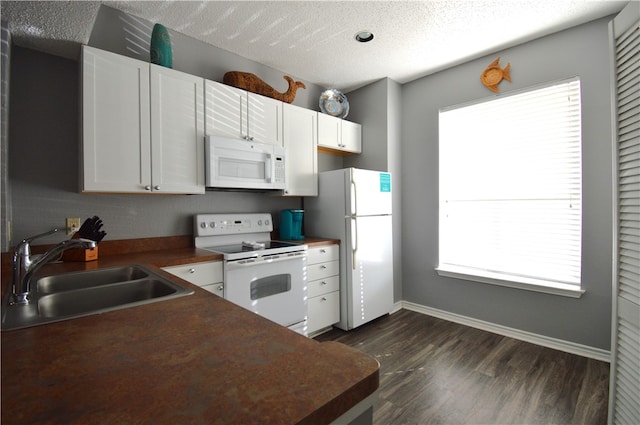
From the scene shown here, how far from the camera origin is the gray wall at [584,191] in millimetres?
2324

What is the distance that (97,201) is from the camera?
7.10 feet

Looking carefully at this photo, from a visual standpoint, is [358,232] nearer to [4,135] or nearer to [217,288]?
[217,288]

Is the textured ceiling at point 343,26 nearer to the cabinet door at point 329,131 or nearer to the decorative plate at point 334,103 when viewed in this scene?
the decorative plate at point 334,103

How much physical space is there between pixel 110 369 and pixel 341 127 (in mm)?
3150

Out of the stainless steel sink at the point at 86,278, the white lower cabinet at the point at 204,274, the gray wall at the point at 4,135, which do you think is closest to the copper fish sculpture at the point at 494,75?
the white lower cabinet at the point at 204,274

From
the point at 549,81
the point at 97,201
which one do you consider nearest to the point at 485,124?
the point at 549,81

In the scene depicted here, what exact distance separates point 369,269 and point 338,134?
4.93 ft

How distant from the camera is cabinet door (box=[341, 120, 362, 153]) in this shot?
3422mm

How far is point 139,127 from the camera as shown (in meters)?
2.03

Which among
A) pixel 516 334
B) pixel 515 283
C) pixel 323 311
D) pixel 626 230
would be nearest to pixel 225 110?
pixel 323 311

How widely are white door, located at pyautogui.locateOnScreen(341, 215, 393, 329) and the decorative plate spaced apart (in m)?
1.31

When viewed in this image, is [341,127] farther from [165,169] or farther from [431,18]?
[165,169]

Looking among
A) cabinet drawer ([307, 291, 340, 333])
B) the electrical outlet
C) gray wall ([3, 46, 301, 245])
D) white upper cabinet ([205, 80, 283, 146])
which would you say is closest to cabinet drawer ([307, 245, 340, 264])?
cabinet drawer ([307, 291, 340, 333])

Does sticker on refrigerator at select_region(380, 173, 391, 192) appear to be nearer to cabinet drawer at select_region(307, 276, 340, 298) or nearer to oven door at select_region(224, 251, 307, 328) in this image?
cabinet drawer at select_region(307, 276, 340, 298)
